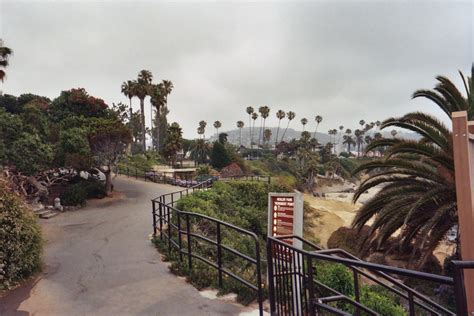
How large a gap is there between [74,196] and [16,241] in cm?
1152

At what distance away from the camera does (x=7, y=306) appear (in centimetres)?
519

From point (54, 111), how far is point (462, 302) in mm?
30383

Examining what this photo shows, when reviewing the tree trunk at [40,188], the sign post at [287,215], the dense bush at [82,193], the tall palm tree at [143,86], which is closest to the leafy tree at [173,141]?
the tall palm tree at [143,86]

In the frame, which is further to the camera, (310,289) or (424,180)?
(424,180)

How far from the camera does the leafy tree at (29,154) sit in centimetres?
1523

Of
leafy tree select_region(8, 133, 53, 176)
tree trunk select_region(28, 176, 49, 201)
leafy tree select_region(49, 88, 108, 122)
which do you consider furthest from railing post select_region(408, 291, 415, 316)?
leafy tree select_region(49, 88, 108, 122)

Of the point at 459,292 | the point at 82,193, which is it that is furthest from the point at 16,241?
the point at 82,193

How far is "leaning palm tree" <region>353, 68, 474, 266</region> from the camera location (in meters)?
8.20

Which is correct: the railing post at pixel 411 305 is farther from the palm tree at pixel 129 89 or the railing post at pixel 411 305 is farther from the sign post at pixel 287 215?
the palm tree at pixel 129 89

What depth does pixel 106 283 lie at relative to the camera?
240 inches

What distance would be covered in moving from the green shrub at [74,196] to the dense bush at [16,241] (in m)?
10.5

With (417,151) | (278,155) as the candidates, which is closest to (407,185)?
(417,151)

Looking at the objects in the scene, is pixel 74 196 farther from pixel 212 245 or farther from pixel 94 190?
pixel 212 245

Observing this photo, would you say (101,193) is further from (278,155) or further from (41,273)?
(278,155)
